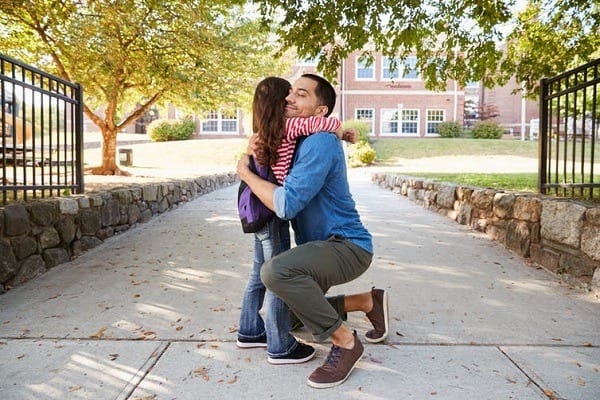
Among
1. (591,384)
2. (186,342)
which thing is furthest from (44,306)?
(591,384)

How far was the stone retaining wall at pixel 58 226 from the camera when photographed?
417 cm

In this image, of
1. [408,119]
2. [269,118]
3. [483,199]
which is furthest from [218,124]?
[269,118]

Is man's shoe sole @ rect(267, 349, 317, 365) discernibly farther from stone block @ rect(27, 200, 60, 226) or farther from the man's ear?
stone block @ rect(27, 200, 60, 226)

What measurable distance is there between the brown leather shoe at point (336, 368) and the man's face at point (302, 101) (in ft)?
3.82

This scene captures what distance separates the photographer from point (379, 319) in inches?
121

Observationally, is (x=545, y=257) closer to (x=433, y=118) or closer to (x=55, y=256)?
(x=55, y=256)

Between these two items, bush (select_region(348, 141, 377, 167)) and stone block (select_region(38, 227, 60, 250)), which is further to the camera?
bush (select_region(348, 141, 377, 167))

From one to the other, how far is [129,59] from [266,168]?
32.4ft

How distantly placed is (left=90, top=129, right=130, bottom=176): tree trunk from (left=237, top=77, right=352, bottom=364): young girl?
11.2 metres

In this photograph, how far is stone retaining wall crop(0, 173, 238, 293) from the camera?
13.7ft

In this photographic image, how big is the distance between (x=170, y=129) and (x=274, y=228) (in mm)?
30215

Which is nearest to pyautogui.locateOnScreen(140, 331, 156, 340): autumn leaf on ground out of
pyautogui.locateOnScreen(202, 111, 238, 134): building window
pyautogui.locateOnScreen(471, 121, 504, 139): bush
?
pyautogui.locateOnScreen(471, 121, 504, 139): bush

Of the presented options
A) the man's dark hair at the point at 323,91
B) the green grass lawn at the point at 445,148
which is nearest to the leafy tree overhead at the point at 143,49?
the man's dark hair at the point at 323,91

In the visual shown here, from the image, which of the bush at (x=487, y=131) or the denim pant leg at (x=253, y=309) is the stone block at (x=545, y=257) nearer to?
the denim pant leg at (x=253, y=309)
